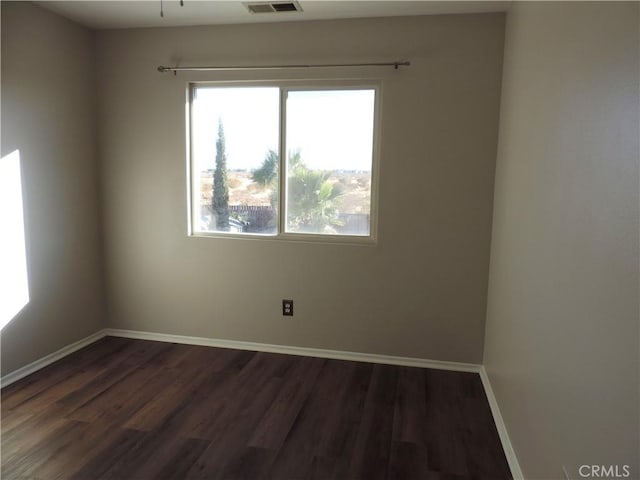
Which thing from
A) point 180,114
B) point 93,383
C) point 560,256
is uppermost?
point 180,114

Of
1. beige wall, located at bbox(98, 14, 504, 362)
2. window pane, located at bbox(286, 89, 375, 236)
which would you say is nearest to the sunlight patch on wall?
beige wall, located at bbox(98, 14, 504, 362)

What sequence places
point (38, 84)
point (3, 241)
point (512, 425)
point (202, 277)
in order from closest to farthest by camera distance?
point (512, 425) < point (3, 241) < point (38, 84) < point (202, 277)

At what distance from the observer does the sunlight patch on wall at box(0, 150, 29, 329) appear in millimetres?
2644

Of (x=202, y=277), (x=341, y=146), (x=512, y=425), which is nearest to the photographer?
(x=512, y=425)

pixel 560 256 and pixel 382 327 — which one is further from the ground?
pixel 560 256

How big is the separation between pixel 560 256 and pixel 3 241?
3.06 metres

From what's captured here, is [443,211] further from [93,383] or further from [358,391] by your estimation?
[93,383]

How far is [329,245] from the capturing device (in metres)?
3.12

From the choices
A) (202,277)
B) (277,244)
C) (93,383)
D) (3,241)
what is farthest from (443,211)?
(3,241)

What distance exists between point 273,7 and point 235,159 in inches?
42.7

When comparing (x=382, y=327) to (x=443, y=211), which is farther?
(x=382, y=327)

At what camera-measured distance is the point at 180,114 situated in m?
3.22

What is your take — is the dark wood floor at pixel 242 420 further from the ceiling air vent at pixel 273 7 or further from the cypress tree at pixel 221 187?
the ceiling air vent at pixel 273 7

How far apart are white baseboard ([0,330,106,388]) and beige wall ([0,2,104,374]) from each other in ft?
0.14
